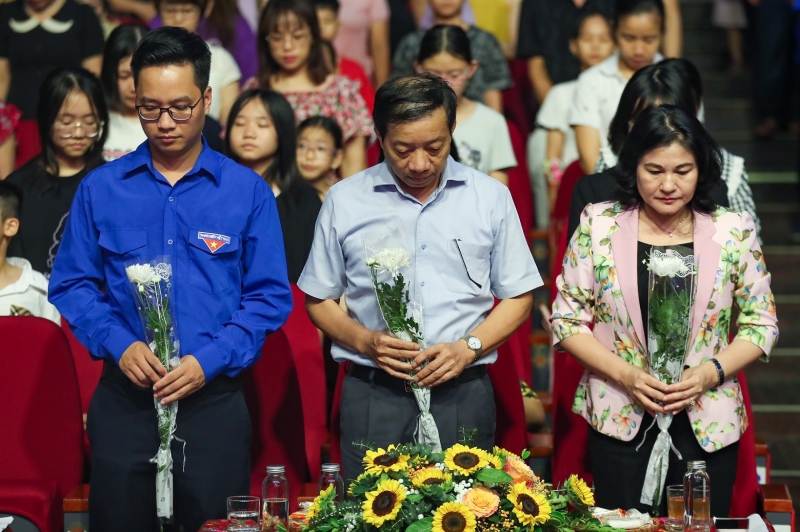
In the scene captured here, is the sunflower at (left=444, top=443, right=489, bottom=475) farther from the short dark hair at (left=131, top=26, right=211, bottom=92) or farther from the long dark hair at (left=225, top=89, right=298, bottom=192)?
the long dark hair at (left=225, top=89, right=298, bottom=192)

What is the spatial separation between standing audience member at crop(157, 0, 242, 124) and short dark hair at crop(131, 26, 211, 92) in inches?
105

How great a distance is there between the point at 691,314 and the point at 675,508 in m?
0.55

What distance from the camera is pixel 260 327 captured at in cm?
319

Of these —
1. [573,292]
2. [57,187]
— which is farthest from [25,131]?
[573,292]

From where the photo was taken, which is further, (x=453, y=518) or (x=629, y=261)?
(x=629, y=261)

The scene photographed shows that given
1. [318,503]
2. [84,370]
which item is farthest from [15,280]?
[318,503]

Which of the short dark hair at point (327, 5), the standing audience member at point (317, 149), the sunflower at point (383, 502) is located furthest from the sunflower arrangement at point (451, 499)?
the short dark hair at point (327, 5)

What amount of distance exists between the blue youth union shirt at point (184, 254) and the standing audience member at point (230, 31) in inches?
123

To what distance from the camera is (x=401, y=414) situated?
3.20 metres

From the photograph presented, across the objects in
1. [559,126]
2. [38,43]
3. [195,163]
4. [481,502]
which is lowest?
[481,502]

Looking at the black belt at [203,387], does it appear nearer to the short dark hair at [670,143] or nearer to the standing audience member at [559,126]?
the short dark hair at [670,143]

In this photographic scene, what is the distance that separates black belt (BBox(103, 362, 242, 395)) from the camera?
123 inches

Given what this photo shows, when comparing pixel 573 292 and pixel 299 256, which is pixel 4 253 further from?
pixel 573 292

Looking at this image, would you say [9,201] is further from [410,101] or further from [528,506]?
[528,506]
